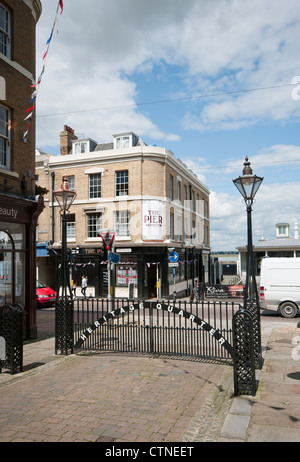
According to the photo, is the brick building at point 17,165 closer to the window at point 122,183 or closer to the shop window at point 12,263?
the shop window at point 12,263

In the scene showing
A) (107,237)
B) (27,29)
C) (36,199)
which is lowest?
(107,237)

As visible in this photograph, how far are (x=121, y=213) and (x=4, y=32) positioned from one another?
16.4 m

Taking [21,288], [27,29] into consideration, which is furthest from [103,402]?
[27,29]

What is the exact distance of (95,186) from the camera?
27.8 metres

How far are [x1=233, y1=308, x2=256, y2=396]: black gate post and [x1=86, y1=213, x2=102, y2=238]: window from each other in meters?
21.3

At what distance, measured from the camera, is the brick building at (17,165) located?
→ 11281 mm

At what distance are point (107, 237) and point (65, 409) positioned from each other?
954 centimetres

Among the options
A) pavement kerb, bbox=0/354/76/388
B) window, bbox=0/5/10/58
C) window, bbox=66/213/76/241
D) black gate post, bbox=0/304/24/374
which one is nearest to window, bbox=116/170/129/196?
window, bbox=66/213/76/241

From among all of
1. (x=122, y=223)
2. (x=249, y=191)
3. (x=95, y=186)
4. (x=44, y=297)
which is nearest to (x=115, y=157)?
(x=95, y=186)

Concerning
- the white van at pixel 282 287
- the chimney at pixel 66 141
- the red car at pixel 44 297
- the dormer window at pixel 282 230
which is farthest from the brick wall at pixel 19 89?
the dormer window at pixel 282 230

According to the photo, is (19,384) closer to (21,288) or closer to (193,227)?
(21,288)
